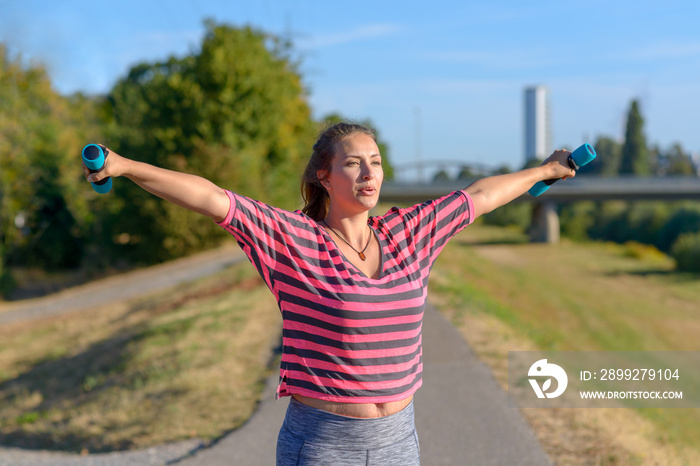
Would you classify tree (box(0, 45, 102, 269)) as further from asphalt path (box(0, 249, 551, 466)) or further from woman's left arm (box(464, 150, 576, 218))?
woman's left arm (box(464, 150, 576, 218))

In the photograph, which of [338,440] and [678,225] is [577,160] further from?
[678,225]

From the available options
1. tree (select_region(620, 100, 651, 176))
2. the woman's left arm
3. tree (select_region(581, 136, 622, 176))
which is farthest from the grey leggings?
tree (select_region(581, 136, 622, 176))

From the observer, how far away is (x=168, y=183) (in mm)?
2248

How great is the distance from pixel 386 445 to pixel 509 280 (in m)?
26.4

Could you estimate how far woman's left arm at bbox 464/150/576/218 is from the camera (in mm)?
2939

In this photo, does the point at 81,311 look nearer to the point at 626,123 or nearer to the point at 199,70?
the point at 199,70

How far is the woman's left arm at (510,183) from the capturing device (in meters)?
2.94

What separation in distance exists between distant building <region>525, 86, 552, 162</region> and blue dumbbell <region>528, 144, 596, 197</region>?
8132 centimetres

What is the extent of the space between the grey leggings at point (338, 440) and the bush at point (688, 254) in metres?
44.3

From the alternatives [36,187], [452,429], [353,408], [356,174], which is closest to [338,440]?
[353,408]

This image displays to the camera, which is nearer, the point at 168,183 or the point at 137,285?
the point at 168,183

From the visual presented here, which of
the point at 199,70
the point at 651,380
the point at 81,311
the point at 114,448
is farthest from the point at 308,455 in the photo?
the point at 199,70

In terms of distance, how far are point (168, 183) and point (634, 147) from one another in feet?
272

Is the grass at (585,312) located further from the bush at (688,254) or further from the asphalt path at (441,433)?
the bush at (688,254)
